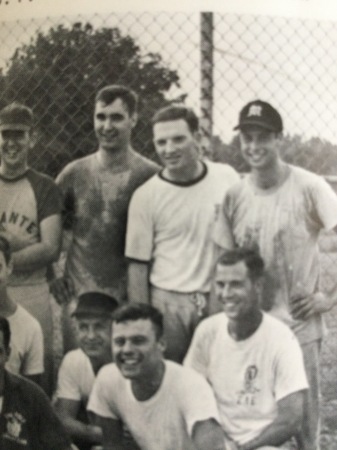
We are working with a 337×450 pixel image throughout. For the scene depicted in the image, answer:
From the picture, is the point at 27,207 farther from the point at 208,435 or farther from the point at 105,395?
the point at 208,435

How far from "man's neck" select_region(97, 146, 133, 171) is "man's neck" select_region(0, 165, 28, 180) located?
0.09 meters

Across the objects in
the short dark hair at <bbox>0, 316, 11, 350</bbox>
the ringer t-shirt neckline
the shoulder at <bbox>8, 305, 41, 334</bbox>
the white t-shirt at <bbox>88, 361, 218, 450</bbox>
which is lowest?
the white t-shirt at <bbox>88, 361, 218, 450</bbox>

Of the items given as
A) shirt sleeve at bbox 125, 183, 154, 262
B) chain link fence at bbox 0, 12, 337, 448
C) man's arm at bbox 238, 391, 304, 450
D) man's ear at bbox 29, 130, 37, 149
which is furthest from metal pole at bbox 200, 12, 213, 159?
man's arm at bbox 238, 391, 304, 450

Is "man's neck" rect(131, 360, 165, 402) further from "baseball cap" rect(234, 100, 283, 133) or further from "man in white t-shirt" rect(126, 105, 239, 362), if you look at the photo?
"baseball cap" rect(234, 100, 283, 133)

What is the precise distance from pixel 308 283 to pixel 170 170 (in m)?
0.21

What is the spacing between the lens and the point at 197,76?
3.43 ft

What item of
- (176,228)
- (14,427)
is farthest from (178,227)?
(14,427)

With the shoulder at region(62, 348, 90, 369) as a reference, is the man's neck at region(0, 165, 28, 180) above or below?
above

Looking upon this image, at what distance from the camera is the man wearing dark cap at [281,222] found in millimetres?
1048

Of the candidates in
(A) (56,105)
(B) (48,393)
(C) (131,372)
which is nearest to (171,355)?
(C) (131,372)

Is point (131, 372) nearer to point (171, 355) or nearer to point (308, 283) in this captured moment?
point (171, 355)

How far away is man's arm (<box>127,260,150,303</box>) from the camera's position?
107cm

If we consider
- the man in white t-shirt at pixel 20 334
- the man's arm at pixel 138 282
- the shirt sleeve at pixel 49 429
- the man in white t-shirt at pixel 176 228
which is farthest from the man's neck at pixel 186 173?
the shirt sleeve at pixel 49 429

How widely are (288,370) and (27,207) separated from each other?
1.22ft
